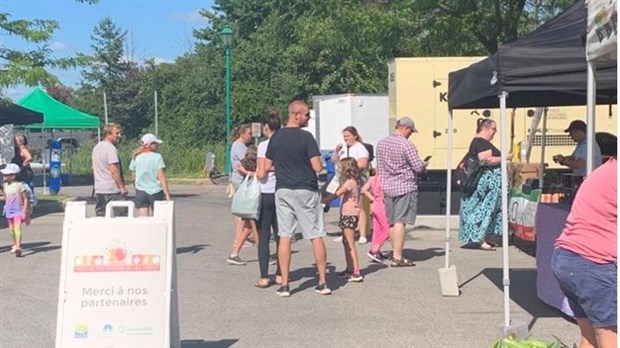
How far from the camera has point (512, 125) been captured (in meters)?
14.8

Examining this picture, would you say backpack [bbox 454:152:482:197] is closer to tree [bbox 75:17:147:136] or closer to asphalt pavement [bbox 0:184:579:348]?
asphalt pavement [bbox 0:184:579:348]

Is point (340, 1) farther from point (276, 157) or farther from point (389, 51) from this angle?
point (276, 157)

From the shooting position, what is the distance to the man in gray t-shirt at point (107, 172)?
35.2 feet

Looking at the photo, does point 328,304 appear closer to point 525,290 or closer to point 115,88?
point 525,290

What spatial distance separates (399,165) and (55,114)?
58.6ft

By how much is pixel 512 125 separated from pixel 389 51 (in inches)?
296

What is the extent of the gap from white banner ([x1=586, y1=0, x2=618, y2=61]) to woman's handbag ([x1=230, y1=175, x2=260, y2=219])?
169 inches

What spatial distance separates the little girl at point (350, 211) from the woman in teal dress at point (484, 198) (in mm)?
1975

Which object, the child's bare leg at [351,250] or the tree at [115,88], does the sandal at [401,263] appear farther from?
the tree at [115,88]

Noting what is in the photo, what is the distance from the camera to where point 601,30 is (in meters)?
5.32

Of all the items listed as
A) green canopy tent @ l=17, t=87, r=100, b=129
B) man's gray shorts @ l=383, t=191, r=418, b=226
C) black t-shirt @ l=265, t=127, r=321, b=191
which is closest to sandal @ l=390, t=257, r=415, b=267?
man's gray shorts @ l=383, t=191, r=418, b=226

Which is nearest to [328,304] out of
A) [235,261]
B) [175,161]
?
[235,261]

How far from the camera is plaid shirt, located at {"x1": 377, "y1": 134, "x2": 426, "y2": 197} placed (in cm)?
1008

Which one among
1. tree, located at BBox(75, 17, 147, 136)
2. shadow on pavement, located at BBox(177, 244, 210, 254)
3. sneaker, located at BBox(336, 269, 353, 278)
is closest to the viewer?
sneaker, located at BBox(336, 269, 353, 278)
